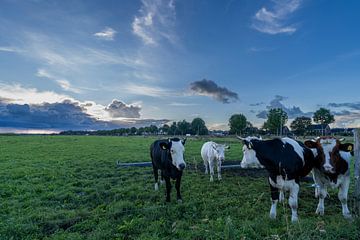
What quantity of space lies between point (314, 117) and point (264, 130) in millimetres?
14024

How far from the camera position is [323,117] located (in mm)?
71188

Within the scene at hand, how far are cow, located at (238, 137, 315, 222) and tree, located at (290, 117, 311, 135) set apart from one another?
254 feet

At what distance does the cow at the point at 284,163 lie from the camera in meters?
6.18

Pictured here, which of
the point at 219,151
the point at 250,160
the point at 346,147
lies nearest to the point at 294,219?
the point at 346,147

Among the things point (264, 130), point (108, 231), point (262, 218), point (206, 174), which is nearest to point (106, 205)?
point (108, 231)

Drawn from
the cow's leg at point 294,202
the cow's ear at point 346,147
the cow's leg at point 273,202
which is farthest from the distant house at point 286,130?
the cow's leg at point 294,202

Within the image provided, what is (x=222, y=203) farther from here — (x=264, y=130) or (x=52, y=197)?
(x=264, y=130)

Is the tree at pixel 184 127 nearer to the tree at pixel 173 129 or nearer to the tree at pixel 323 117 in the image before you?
the tree at pixel 173 129

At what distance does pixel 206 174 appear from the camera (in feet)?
41.0

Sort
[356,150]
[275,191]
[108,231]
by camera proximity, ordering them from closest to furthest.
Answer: [108,231]
[275,191]
[356,150]

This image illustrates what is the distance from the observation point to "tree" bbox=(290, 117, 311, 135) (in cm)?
7792

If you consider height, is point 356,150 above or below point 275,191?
above

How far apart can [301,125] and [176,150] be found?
263 feet

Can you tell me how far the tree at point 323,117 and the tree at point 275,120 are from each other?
374 inches
